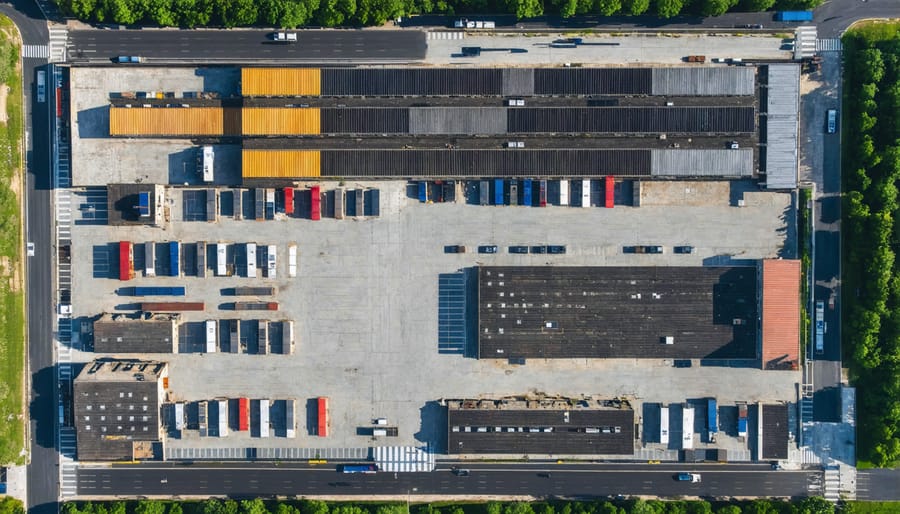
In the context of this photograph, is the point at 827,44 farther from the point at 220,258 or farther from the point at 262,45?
the point at 220,258

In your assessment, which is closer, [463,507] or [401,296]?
[401,296]

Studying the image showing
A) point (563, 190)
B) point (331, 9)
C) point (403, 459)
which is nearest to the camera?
point (331, 9)

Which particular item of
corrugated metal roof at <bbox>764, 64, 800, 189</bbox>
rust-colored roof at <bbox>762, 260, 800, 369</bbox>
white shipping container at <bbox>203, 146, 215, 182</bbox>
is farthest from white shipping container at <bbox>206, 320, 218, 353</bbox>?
corrugated metal roof at <bbox>764, 64, 800, 189</bbox>

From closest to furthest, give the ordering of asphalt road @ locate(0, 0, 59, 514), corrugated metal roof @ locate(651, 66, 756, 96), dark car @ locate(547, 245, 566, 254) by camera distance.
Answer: corrugated metal roof @ locate(651, 66, 756, 96)
dark car @ locate(547, 245, 566, 254)
asphalt road @ locate(0, 0, 59, 514)

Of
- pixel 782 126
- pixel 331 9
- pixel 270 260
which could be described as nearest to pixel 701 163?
pixel 782 126

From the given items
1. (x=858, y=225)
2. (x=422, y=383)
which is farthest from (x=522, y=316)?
(x=858, y=225)

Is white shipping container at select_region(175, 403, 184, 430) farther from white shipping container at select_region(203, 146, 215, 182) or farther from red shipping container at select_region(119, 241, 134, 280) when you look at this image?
white shipping container at select_region(203, 146, 215, 182)
